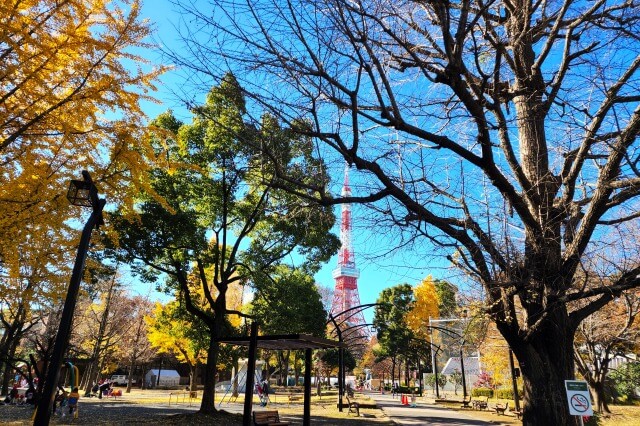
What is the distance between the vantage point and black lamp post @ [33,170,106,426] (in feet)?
17.2

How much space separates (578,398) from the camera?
523 centimetres

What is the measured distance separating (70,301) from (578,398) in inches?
252

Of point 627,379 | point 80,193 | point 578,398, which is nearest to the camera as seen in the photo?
point 578,398

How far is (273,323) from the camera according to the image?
17219 millimetres

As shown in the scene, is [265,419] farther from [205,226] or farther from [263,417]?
[205,226]

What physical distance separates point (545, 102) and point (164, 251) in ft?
41.4

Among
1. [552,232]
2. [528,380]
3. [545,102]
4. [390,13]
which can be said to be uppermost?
[390,13]

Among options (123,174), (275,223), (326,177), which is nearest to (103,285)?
(275,223)

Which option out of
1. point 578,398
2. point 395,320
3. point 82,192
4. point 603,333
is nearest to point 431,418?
point 603,333

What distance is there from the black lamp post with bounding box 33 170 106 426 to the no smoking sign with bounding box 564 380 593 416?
6.08m

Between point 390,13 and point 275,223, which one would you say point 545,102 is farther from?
point 275,223

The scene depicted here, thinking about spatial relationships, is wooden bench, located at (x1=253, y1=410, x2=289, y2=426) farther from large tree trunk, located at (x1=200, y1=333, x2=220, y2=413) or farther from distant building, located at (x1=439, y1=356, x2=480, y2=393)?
distant building, located at (x1=439, y1=356, x2=480, y2=393)

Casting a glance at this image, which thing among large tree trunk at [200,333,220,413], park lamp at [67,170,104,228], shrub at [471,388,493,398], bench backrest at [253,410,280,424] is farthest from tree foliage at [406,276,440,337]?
park lamp at [67,170,104,228]

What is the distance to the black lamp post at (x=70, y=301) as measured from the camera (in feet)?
17.2
